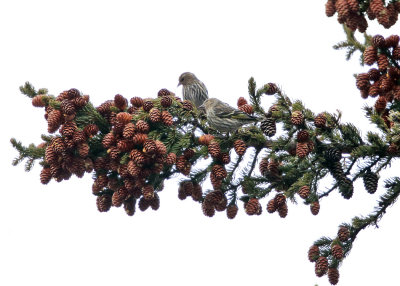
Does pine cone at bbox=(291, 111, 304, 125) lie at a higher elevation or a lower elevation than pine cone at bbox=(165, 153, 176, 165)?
lower

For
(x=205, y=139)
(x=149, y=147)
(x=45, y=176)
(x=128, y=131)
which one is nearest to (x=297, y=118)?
(x=205, y=139)

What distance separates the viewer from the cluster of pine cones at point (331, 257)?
4453mm

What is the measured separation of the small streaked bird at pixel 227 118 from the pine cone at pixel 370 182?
101 cm

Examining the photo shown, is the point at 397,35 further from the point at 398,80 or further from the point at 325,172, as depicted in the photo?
the point at 325,172

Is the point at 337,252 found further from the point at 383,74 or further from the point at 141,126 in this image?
the point at 141,126

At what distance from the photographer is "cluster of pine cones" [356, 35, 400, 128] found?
473 centimetres

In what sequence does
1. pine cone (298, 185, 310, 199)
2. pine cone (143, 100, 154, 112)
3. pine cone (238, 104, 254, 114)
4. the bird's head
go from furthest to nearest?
the bird's head, pine cone (238, 104, 254, 114), pine cone (143, 100, 154, 112), pine cone (298, 185, 310, 199)

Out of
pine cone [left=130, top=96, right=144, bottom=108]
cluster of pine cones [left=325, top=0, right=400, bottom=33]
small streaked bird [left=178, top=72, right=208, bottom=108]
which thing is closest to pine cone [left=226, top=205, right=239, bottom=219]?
pine cone [left=130, top=96, right=144, bottom=108]

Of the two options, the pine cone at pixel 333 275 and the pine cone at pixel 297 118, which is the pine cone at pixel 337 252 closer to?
the pine cone at pixel 333 275

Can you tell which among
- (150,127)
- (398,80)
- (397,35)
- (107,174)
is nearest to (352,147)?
(398,80)

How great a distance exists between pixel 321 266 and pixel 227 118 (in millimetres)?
1727

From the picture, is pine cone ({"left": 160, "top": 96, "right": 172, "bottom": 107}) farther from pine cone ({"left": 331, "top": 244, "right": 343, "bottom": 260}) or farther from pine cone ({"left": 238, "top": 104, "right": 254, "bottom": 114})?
pine cone ({"left": 331, "top": 244, "right": 343, "bottom": 260})

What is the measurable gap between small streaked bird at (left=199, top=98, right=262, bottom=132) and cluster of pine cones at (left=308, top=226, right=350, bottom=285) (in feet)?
3.80

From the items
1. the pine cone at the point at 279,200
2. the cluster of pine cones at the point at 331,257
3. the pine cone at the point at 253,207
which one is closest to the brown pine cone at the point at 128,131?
the pine cone at the point at 253,207
